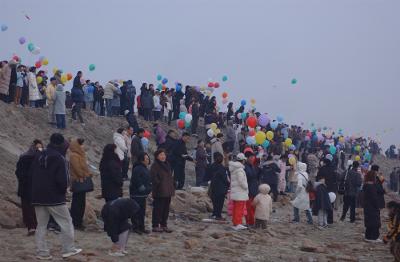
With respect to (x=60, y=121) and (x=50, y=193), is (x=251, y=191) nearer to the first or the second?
(x=50, y=193)

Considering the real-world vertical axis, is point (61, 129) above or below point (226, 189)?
above

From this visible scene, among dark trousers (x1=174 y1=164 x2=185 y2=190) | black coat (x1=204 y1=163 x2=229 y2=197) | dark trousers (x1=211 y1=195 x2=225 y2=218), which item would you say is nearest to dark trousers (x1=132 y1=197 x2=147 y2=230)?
black coat (x1=204 y1=163 x2=229 y2=197)

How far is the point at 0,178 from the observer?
1235cm

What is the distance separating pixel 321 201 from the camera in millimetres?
14297

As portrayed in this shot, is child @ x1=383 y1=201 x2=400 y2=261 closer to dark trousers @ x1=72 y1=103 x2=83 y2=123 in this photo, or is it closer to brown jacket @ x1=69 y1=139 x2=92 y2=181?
brown jacket @ x1=69 y1=139 x2=92 y2=181

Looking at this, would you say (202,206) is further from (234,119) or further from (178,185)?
(234,119)

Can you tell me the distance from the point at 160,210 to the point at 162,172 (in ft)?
2.55

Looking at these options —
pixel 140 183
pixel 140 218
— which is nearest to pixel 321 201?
pixel 140 218

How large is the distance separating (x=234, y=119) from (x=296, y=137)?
5.49 metres

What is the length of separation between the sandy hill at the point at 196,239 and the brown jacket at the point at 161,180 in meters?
0.85

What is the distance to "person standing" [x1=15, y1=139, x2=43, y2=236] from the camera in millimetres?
9109

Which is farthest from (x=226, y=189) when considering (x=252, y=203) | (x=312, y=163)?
(x=312, y=163)

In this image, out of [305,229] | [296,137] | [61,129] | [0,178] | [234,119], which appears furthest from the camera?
[296,137]

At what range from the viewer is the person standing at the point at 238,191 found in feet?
39.2
